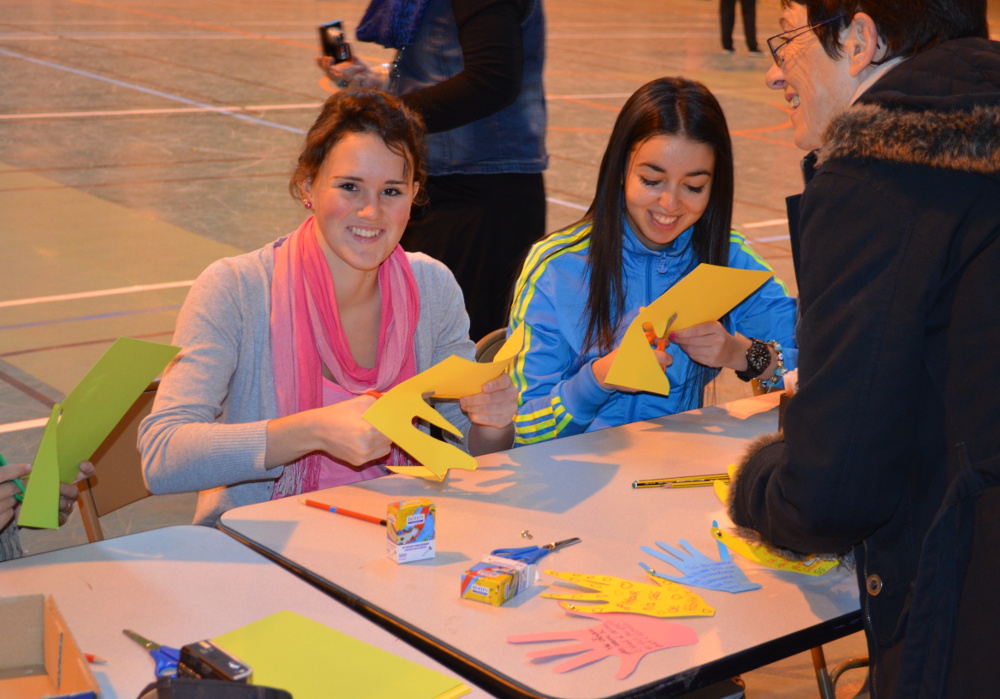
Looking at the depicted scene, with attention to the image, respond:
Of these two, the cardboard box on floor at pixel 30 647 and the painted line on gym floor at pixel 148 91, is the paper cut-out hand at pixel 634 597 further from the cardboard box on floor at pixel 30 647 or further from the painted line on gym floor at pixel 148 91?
the painted line on gym floor at pixel 148 91

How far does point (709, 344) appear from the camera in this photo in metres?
2.66

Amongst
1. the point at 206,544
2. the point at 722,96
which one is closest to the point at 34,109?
the point at 722,96

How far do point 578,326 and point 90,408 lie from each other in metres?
1.34

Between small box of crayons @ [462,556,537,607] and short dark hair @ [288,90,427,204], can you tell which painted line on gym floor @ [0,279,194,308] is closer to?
short dark hair @ [288,90,427,204]

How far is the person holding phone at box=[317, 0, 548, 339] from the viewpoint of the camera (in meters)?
3.23

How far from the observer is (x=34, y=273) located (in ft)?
19.1

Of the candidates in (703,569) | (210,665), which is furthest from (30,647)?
(703,569)

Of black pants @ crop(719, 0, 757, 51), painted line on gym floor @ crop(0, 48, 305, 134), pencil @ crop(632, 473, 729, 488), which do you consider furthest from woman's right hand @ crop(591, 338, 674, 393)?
black pants @ crop(719, 0, 757, 51)

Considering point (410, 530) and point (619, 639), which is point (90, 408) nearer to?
point (410, 530)

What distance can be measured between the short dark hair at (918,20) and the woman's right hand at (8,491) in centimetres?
160

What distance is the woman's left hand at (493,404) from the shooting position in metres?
2.47

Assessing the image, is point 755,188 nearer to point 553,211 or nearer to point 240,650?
point 553,211

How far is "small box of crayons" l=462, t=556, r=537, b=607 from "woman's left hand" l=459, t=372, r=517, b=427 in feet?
2.42

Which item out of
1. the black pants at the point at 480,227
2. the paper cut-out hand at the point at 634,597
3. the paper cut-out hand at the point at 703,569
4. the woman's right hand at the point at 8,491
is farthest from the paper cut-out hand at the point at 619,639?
the black pants at the point at 480,227
